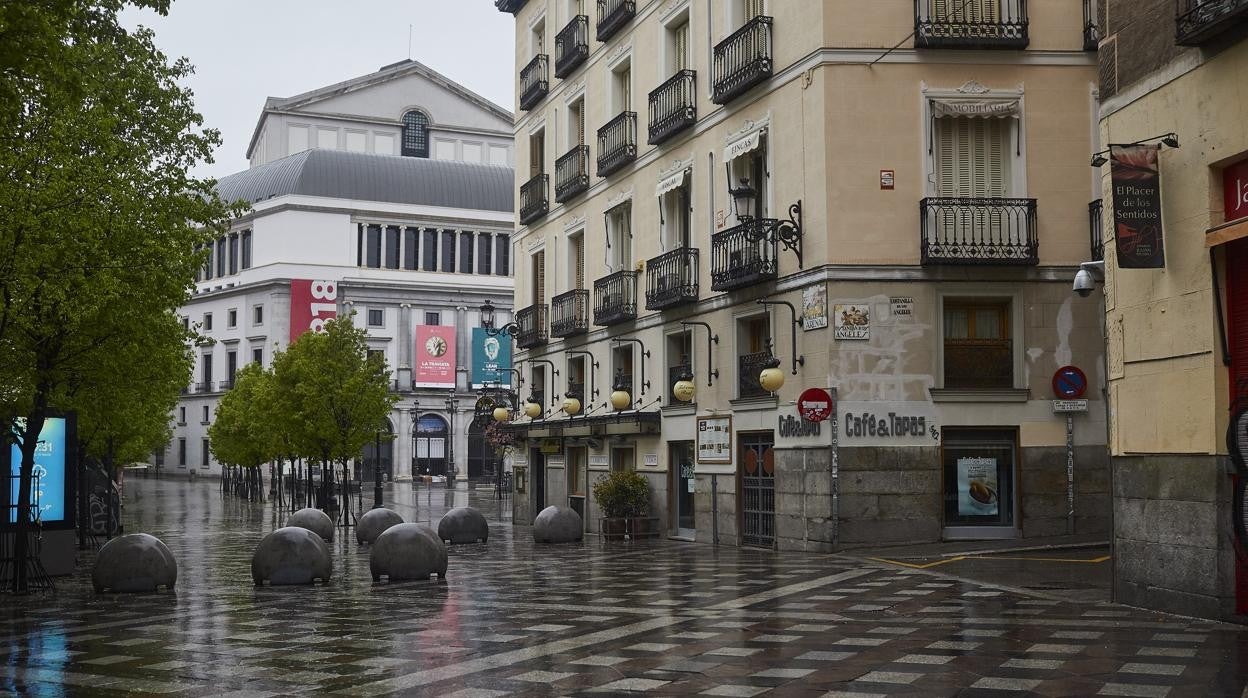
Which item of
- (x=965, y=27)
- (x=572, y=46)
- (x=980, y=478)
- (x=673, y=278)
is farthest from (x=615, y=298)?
(x=965, y=27)

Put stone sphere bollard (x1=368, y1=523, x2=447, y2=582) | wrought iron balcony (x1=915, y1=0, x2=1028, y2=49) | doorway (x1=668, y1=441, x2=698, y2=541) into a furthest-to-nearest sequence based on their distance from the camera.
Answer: doorway (x1=668, y1=441, x2=698, y2=541) < wrought iron balcony (x1=915, y1=0, x2=1028, y2=49) < stone sphere bollard (x1=368, y1=523, x2=447, y2=582)

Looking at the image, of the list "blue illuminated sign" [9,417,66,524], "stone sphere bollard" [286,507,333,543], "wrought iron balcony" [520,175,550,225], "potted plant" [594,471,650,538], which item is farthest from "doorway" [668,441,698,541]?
"blue illuminated sign" [9,417,66,524]

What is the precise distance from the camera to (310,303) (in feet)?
319

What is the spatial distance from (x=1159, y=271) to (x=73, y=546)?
716 inches

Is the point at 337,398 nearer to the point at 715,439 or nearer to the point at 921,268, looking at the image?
the point at 715,439

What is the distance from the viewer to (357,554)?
1075 inches

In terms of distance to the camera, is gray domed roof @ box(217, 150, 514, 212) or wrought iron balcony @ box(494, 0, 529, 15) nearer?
wrought iron balcony @ box(494, 0, 529, 15)

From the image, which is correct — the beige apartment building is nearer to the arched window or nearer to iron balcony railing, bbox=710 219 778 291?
iron balcony railing, bbox=710 219 778 291

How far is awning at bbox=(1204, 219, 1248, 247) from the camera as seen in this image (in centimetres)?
1302

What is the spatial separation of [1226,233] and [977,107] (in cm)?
1100

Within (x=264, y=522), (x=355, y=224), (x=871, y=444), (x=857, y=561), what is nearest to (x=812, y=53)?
(x=871, y=444)

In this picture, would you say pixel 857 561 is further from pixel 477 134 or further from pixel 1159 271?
pixel 477 134

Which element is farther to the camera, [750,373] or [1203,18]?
[750,373]

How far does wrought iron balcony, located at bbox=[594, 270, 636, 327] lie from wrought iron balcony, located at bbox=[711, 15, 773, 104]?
20.2 ft
